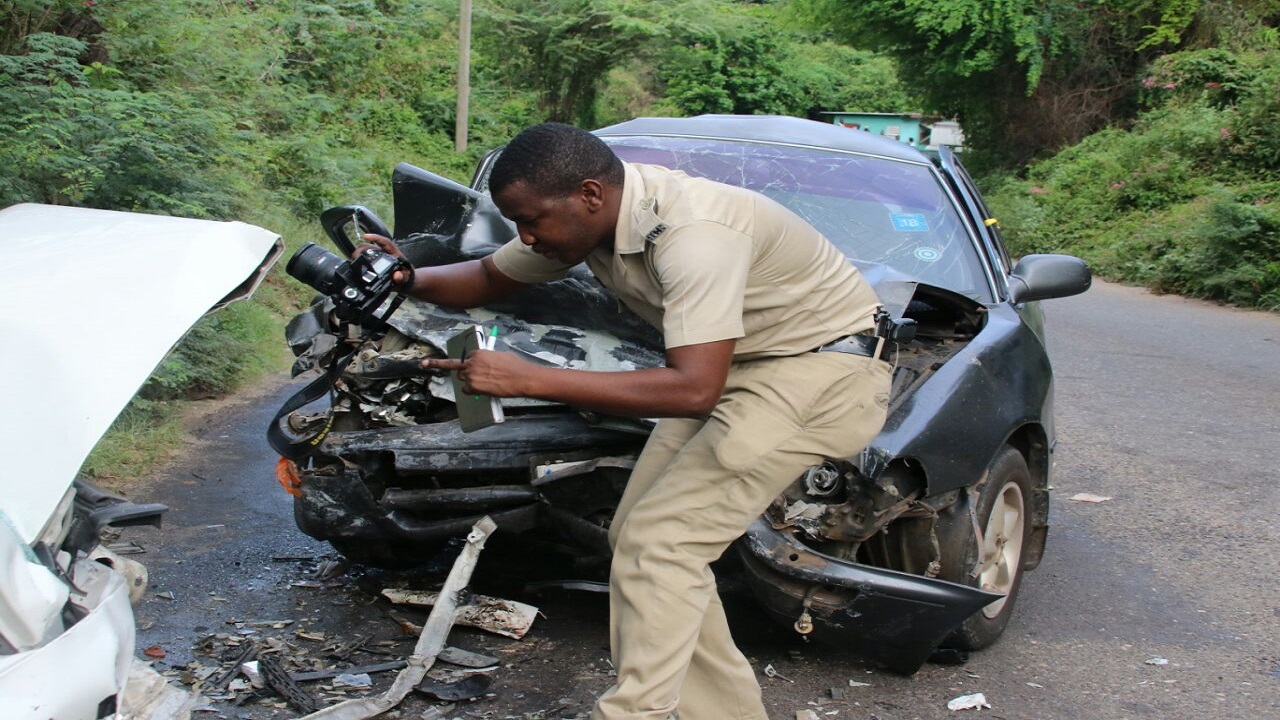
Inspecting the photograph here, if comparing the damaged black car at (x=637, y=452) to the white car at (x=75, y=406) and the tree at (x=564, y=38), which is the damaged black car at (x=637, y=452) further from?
the tree at (x=564, y=38)

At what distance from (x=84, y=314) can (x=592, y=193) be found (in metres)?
1.14

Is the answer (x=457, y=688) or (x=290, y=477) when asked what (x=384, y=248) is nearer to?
(x=290, y=477)

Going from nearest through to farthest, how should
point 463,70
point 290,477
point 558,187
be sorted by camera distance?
point 558,187 < point 290,477 < point 463,70

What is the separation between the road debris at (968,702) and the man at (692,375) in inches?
31.7

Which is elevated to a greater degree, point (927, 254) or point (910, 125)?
point (927, 254)

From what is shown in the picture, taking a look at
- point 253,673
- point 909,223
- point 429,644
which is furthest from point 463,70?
point 429,644

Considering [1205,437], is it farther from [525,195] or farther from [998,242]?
[525,195]

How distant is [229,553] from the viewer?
466cm

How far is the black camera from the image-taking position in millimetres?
3551

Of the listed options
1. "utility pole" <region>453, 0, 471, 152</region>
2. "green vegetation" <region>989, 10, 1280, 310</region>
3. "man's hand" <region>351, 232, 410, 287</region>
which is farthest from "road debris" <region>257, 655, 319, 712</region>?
"utility pole" <region>453, 0, 471, 152</region>

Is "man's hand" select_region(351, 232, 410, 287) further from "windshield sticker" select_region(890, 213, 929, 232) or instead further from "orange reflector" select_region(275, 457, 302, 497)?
"windshield sticker" select_region(890, 213, 929, 232)

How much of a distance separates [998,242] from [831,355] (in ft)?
7.69

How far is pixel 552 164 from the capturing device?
2797mm

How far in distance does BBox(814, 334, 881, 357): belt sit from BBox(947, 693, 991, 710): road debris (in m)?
1.20
